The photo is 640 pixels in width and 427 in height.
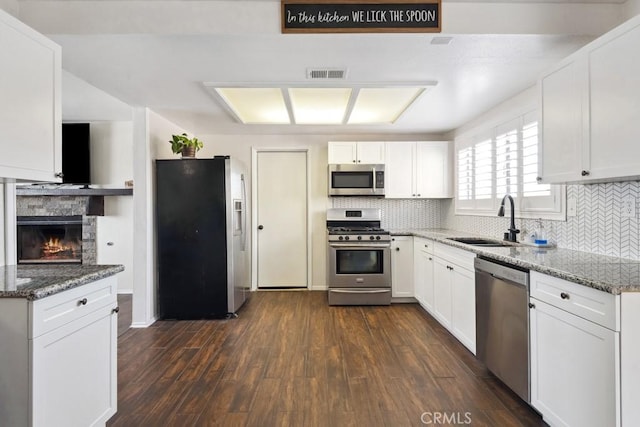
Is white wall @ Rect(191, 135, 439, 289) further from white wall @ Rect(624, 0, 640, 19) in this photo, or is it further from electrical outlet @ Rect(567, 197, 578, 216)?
white wall @ Rect(624, 0, 640, 19)

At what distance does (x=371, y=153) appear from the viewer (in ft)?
14.5

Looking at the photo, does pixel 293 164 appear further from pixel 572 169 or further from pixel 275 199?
pixel 572 169

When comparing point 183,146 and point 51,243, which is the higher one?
point 183,146

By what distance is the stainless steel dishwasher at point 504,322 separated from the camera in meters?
1.94

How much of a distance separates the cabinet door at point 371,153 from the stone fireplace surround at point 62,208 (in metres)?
3.83

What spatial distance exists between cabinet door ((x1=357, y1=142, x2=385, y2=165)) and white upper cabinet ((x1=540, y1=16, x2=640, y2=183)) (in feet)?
7.46

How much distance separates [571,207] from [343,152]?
2633 millimetres

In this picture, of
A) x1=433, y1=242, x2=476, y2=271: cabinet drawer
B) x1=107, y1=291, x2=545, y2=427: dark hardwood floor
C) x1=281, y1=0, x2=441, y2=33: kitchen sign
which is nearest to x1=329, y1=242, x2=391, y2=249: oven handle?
x1=433, y1=242, x2=476, y2=271: cabinet drawer

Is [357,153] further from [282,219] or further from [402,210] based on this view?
[282,219]

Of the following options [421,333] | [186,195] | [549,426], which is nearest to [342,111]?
[186,195]

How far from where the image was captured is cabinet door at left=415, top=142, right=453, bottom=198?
14.5 feet

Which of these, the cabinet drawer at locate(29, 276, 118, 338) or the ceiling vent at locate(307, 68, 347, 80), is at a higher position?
the ceiling vent at locate(307, 68, 347, 80)

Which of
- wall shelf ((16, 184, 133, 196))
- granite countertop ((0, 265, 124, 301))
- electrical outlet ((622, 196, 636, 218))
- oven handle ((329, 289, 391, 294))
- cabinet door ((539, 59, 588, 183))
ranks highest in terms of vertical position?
cabinet door ((539, 59, 588, 183))

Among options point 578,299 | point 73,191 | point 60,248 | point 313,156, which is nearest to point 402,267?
point 313,156
